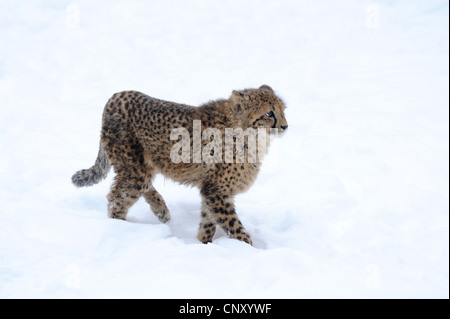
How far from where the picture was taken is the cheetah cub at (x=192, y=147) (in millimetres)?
5160

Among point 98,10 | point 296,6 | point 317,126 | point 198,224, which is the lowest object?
point 198,224

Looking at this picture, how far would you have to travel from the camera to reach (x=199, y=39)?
12.4 meters

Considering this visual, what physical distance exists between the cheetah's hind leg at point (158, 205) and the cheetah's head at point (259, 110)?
4.53ft

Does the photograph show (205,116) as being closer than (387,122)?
Yes

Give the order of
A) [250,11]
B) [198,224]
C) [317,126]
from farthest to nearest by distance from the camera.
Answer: [250,11] < [317,126] < [198,224]

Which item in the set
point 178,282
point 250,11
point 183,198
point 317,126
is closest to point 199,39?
point 250,11

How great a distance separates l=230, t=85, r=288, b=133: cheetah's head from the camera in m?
5.13

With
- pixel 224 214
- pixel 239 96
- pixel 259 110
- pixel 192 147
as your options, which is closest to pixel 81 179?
pixel 192 147

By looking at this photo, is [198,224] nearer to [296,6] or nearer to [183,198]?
[183,198]

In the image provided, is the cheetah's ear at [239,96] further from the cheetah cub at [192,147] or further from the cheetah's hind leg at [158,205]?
the cheetah's hind leg at [158,205]

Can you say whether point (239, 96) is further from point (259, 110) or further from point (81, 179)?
point (81, 179)

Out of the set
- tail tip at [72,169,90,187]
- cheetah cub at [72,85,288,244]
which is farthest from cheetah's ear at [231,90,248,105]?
tail tip at [72,169,90,187]

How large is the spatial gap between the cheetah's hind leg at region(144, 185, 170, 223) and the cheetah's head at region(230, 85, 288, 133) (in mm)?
1382

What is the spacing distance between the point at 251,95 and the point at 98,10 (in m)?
9.16
